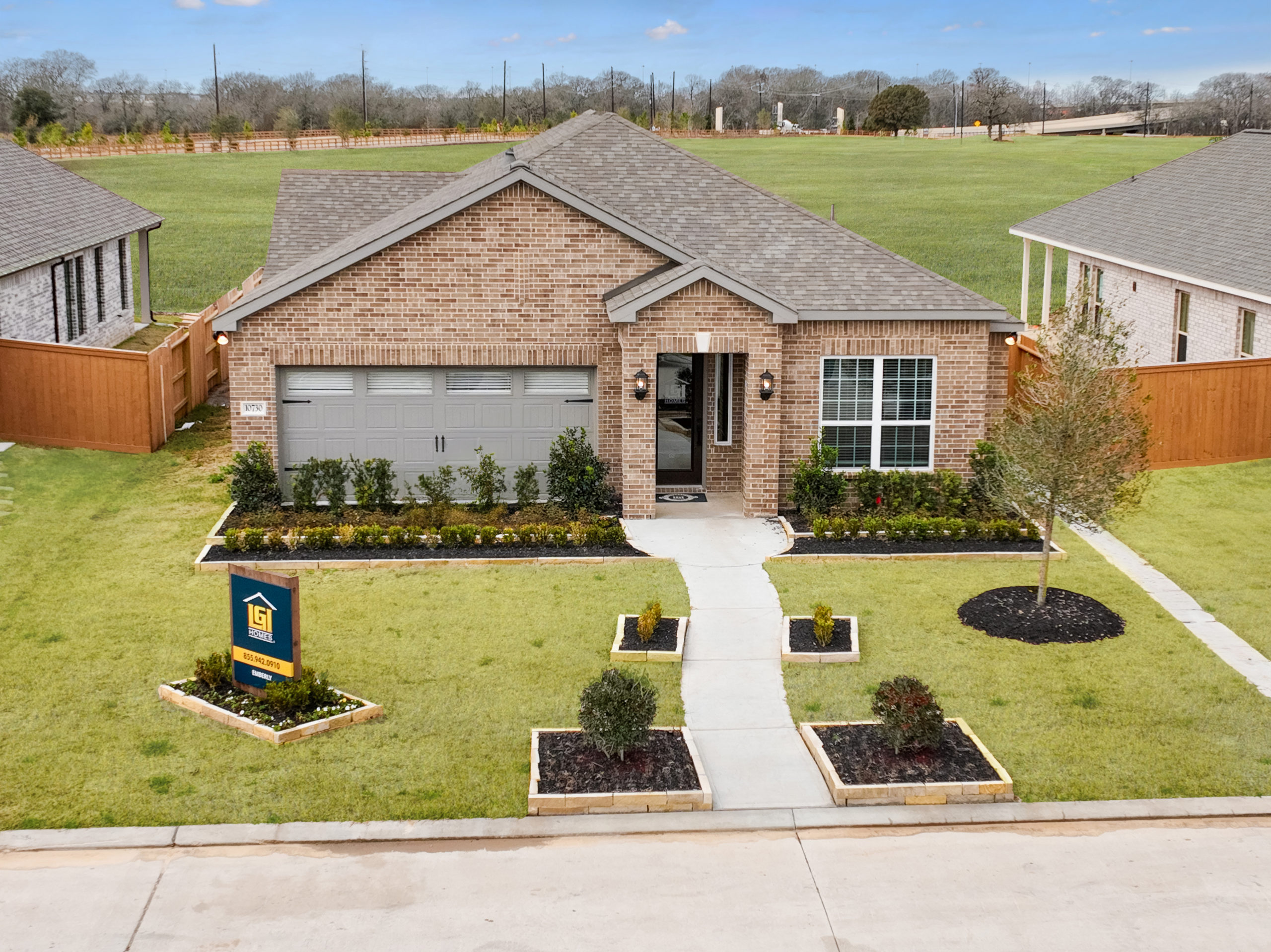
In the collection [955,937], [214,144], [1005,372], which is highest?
[214,144]

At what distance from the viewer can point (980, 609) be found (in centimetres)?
1592

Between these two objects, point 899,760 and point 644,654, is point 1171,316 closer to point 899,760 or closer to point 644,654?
point 644,654

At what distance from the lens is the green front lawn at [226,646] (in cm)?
1139

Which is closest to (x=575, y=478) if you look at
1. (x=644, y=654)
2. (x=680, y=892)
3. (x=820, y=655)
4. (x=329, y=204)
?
(x=644, y=654)

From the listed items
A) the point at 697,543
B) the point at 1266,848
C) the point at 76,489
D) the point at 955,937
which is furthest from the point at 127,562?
the point at 1266,848

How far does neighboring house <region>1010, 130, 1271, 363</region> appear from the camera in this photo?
25.2 meters

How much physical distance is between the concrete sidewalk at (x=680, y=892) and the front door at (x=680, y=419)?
11094 millimetres

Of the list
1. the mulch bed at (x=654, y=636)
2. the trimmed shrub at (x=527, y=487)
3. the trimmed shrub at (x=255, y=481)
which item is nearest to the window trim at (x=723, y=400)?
the trimmed shrub at (x=527, y=487)

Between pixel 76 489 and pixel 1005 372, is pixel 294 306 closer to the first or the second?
pixel 76 489

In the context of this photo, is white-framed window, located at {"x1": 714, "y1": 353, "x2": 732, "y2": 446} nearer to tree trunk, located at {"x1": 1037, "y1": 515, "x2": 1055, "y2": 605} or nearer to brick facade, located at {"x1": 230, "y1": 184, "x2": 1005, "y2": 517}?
brick facade, located at {"x1": 230, "y1": 184, "x2": 1005, "y2": 517}

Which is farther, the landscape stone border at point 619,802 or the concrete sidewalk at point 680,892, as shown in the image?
the landscape stone border at point 619,802

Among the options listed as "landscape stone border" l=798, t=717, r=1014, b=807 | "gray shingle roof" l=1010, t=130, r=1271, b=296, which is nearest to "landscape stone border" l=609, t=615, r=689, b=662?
"landscape stone border" l=798, t=717, r=1014, b=807

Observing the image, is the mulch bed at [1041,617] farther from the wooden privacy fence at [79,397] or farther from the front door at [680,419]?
the wooden privacy fence at [79,397]

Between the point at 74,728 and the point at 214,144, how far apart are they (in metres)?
82.6
